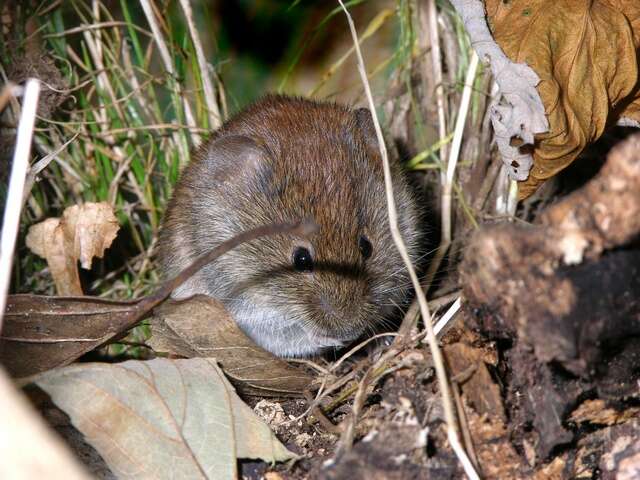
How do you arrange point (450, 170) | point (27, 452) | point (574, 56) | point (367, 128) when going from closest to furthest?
point (27, 452)
point (574, 56)
point (367, 128)
point (450, 170)

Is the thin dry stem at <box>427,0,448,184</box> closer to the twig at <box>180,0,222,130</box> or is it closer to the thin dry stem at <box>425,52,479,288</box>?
the thin dry stem at <box>425,52,479,288</box>

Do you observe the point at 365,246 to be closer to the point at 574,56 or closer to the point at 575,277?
the point at 574,56

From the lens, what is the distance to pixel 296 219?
11.9ft

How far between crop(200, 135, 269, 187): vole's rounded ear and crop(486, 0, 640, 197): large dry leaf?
1.31 metres

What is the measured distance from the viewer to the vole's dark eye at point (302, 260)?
354cm

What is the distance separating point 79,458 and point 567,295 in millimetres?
1962

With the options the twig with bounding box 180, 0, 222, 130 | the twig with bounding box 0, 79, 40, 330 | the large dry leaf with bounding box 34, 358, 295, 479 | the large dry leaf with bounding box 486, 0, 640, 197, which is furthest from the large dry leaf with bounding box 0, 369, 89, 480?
the twig with bounding box 180, 0, 222, 130

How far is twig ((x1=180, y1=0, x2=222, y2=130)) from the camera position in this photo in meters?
4.65

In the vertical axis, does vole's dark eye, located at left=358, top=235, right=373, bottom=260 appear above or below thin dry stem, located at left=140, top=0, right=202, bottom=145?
below

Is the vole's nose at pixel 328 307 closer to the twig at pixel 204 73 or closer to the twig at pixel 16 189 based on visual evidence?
the twig at pixel 16 189

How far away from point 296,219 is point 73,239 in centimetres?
147

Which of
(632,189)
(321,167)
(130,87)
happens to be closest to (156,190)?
(130,87)

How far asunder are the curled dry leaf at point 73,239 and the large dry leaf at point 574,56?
7.64ft

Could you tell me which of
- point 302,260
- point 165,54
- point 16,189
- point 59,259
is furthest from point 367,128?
point 16,189
